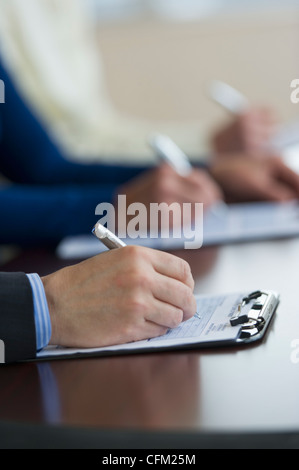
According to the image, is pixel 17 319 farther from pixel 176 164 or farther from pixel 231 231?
pixel 176 164

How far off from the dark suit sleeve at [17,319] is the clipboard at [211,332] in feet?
0.04

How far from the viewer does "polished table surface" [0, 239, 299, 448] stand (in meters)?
0.37

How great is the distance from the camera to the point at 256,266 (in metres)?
0.77

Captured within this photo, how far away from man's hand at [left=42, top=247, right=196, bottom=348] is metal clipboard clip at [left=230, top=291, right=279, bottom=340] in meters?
0.04

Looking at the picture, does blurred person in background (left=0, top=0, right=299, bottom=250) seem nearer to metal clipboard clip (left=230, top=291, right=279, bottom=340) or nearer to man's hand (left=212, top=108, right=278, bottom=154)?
man's hand (left=212, top=108, right=278, bottom=154)

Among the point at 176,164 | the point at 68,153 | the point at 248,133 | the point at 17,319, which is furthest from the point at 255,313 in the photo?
the point at 68,153

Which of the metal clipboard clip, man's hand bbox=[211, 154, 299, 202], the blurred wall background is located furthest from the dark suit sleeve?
the blurred wall background

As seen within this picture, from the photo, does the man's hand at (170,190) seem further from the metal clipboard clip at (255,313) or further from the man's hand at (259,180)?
the metal clipboard clip at (255,313)

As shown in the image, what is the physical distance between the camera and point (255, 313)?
0.53 metres

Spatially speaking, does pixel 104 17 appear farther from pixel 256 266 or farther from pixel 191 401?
pixel 191 401

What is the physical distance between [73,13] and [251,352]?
2.42m

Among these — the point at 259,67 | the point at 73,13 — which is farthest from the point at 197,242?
the point at 259,67

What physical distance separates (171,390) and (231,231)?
59 centimetres

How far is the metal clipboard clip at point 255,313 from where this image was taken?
505mm
